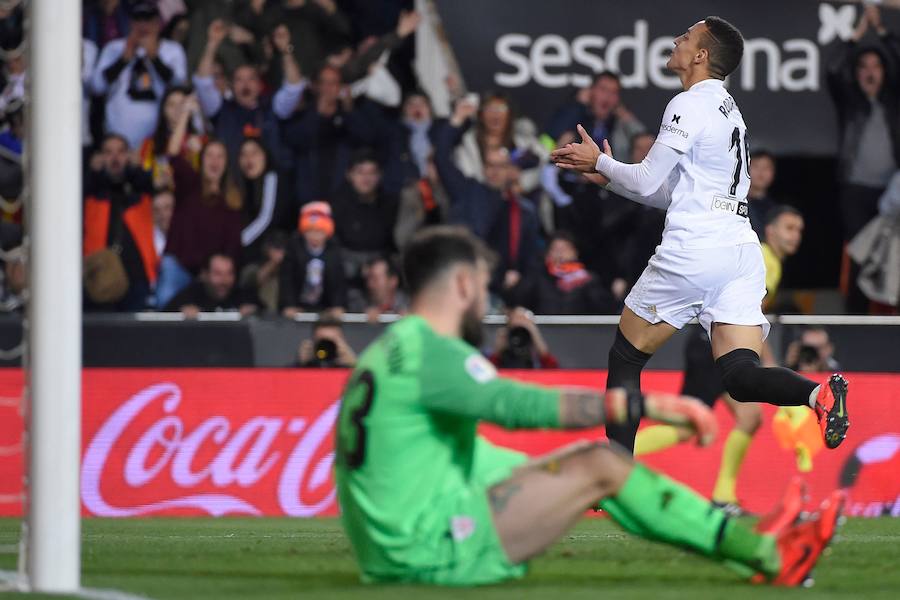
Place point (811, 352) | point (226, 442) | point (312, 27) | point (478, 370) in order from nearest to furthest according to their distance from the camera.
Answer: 1. point (478, 370)
2. point (226, 442)
3. point (811, 352)
4. point (312, 27)

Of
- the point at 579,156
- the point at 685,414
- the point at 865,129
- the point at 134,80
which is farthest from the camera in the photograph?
the point at 865,129

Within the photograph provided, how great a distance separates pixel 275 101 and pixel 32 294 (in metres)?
8.86

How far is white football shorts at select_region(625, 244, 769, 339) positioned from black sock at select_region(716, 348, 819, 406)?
0.74ft

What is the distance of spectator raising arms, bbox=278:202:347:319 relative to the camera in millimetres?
13867

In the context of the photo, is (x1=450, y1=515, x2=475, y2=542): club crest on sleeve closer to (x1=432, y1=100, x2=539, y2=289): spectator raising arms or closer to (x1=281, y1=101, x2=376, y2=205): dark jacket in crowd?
(x1=432, y1=100, x2=539, y2=289): spectator raising arms

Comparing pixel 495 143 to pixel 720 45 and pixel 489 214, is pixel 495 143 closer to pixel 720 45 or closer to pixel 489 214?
pixel 489 214

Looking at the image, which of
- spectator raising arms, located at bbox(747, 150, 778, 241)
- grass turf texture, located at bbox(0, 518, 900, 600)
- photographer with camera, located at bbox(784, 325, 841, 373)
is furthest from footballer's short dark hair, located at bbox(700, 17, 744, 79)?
spectator raising arms, located at bbox(747, 150, 778, 241)

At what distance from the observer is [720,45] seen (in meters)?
8.65

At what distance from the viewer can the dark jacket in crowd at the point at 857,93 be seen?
15336 millimetres

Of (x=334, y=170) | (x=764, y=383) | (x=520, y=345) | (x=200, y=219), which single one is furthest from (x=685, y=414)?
(x=334, y=170)

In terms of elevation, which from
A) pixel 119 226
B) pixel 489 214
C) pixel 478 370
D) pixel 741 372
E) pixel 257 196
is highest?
pixel 257 196

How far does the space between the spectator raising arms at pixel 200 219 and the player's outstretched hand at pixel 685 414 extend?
356 inches

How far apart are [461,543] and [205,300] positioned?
838cm

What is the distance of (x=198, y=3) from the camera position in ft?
50.0
